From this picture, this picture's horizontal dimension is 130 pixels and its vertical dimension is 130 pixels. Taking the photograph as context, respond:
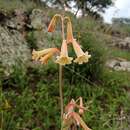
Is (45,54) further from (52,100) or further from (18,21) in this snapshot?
(18,21)

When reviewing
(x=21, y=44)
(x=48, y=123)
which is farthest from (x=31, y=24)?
(x=48, y=123)

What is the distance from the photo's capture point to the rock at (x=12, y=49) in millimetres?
6828

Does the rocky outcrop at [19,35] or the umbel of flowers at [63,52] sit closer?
the umbel of flowers at [63,52]

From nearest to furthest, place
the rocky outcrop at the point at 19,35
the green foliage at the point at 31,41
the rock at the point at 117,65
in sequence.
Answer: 1. the rocky outcrop at the point at 19,35
2. the green foliage at the point at 31,41
3. the rock at the point at 117,65

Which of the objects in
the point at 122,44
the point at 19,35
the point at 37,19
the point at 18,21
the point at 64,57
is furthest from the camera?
the point at 122,44

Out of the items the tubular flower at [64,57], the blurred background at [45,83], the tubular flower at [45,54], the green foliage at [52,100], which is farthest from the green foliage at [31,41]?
the tubular flower at [64,57]

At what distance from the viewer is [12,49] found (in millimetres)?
7301

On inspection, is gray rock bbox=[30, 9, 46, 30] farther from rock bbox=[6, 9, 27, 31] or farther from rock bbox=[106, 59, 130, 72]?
rock bbox=[106, 59, 130, 72]

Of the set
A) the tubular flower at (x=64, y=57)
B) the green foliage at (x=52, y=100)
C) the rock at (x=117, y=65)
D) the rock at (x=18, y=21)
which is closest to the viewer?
the tubular flower at (x=64, y=57)

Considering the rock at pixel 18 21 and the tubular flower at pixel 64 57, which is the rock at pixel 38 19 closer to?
the rock at pixel 18 21

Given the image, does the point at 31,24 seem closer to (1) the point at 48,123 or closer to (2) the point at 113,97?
(2) the point at 113,97

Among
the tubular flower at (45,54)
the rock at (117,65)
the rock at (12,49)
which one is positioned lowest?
the rock at (117,65)

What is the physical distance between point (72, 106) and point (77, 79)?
14.1 feet

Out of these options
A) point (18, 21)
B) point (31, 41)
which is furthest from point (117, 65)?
point (18, 21)
